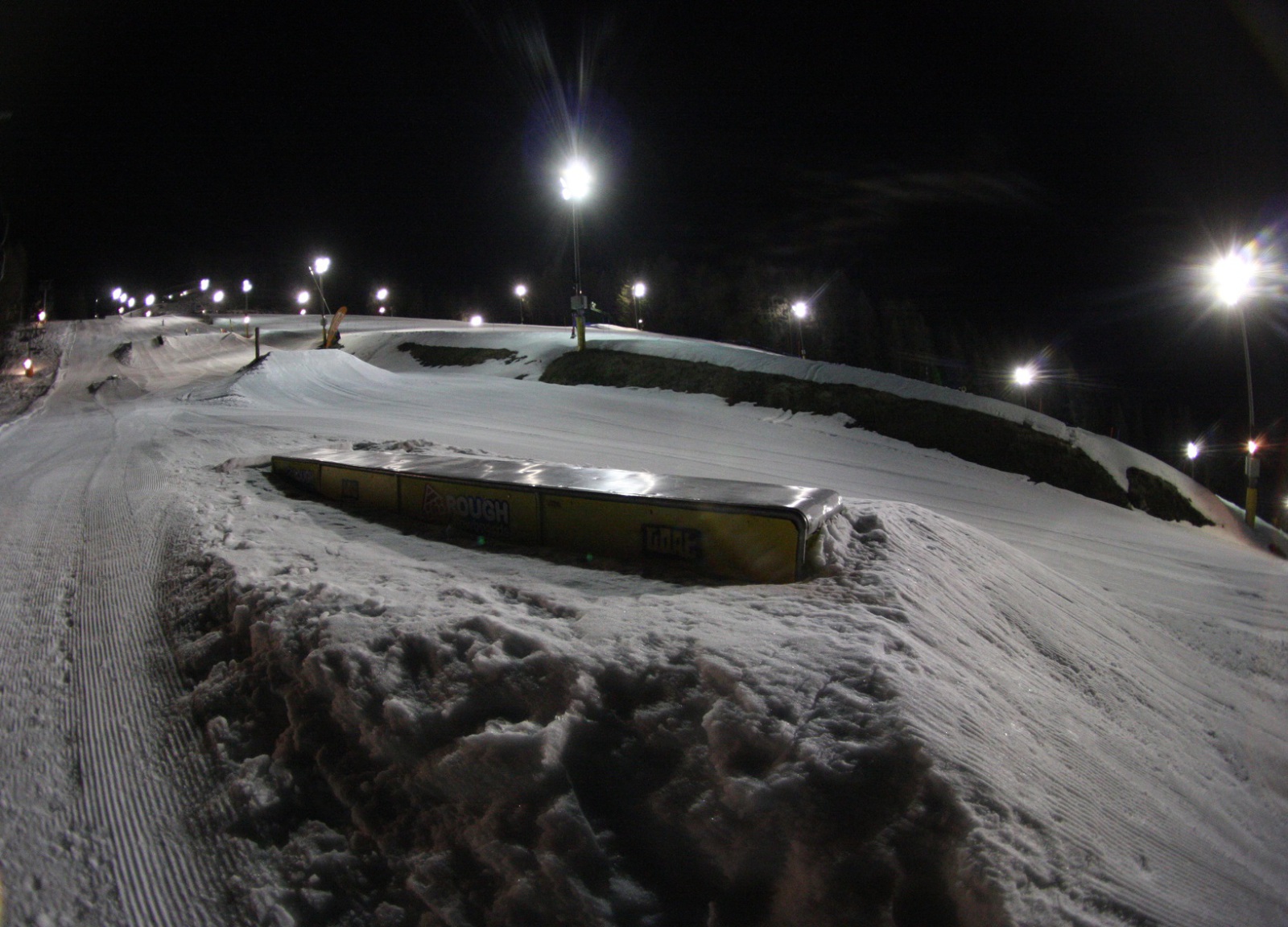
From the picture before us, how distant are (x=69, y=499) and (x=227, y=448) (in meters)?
3.41

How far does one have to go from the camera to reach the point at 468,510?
6215mm

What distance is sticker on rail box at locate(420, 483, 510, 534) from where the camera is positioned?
6004mm

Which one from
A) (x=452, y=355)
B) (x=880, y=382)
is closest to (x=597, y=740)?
(x=880, y=382)

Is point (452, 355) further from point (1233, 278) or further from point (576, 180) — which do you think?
point (1233, 278)

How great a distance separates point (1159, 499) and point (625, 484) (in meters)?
15.1

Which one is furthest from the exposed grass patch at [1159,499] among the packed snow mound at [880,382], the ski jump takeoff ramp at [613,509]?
the ski jump takeoff ramp at [613,509]

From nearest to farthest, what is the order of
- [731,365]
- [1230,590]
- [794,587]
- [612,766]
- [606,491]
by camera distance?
1. [612,766]
2. [794,587]
3. [606,491]
4. [1230,590]
5. [731,365]

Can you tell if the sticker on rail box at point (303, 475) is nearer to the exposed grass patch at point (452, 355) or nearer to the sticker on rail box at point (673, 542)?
the sticker on rail box at point (673, 542)

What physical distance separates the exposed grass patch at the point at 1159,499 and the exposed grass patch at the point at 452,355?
19.8 meters

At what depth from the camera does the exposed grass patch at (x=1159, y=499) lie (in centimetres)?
1480

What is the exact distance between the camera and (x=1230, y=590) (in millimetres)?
9438

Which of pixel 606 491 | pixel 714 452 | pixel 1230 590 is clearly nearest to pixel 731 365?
pixel 714 452

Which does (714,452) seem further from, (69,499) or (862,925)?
(862,925)

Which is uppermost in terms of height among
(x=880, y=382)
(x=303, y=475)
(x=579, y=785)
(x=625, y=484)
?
(x=880, y=382)
